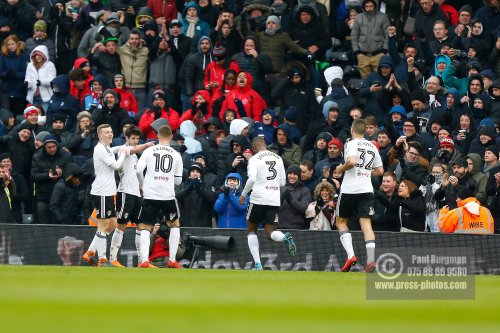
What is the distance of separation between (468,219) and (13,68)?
1164 centimetres

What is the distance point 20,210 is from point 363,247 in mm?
7506

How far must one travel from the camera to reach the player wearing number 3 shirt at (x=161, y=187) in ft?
71.9

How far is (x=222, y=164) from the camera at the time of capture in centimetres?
2575

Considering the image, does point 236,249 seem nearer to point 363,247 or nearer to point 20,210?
point 363,247

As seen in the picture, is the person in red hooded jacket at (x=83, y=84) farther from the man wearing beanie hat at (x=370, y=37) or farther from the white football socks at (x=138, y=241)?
the white football socks at (x=138, y=241)

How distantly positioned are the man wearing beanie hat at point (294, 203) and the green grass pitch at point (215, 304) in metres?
3.27

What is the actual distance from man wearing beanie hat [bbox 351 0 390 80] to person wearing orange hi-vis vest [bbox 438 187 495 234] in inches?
251

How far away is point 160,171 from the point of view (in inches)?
864

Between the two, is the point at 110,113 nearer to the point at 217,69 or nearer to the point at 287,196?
the point at 217,69

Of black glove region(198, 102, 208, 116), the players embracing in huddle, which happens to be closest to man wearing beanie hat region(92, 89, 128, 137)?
black glove region(198, 102, 208, 116)

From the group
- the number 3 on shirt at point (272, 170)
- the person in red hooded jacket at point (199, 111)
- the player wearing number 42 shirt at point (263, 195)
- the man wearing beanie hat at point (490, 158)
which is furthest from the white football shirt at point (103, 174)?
the man wearing beanie hat at point (490, 158)

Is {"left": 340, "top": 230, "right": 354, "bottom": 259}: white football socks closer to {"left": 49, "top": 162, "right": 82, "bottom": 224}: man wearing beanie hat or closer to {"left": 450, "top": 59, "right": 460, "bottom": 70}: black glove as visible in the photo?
{"left": 49, "top": 162, "right": 82, "bottom": 224}: man wearing beanie hat

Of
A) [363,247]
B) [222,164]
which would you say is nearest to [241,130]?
[222,164]

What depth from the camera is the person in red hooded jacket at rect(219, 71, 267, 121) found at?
89.8 feet
